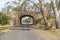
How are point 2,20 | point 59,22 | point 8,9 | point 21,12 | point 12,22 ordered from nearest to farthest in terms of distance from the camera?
point 59,22, point 2,20, point 12,22, point 21,12, point 8,9

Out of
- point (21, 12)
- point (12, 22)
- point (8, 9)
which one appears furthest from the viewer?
point (8, 9)

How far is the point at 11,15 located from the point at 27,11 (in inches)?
244

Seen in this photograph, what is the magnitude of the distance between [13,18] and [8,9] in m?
8.12

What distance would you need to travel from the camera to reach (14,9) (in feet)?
230

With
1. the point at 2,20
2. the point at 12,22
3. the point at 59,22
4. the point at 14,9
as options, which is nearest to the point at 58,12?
the point at 59,22

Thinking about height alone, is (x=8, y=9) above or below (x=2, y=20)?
above

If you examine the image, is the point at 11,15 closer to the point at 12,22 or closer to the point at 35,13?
the point at 12,22

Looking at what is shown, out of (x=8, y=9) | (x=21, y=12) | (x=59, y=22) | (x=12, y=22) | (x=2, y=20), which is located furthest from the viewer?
(x=8, y=9)

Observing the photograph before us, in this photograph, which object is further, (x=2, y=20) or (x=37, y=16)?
(x=37, y=16)

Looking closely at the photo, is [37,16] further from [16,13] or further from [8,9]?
[8,9]

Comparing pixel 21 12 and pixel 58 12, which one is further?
pixel 21 12

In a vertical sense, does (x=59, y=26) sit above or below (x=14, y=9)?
below

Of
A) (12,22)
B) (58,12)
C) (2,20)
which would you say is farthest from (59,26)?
(12,22)

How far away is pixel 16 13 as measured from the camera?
66.0m
